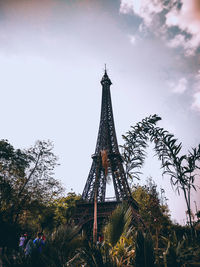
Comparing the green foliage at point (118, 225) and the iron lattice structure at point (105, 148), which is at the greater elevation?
the iron lattice structure at point (105, 148)

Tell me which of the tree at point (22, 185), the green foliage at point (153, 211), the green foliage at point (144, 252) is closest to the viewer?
the green foliage at point (144, 252)

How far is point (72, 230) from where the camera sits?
3.93 meters

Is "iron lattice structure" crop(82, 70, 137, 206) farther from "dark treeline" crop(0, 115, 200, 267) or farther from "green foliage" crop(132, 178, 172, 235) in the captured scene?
"green foliage" crop(132, 178, 172, 235)

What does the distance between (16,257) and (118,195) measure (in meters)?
27.2

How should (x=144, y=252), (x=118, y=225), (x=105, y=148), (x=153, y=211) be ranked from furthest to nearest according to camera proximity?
(x=105, y=148)
(x=153, y=211)
(x=118, y=225)
(x=144, y=252)

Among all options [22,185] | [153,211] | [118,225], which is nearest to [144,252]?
[118,225]

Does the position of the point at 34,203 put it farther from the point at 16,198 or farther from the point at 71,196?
the point at 71,196

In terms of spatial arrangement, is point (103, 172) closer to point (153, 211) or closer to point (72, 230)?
point (153, 211)

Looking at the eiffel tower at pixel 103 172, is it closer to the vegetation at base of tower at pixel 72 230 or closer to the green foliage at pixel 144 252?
the vegetation at base of tower at pixel 72 230

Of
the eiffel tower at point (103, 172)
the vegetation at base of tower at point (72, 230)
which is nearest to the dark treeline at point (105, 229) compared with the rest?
the vegetation at base of tower at point (72, 230)

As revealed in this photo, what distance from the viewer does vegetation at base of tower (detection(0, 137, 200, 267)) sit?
8.08ft

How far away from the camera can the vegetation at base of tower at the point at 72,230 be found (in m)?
2.46

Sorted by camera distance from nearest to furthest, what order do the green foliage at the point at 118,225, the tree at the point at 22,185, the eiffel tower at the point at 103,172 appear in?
1. the green foliage at the point at 118,225
2. the tree at the point at 22,185
3. the eiffel tower at the point at 103,172

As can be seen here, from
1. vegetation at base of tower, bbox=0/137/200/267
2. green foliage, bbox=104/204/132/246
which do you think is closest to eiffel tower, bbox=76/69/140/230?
vegetation at base of tower, bbox=0/137/200/267
